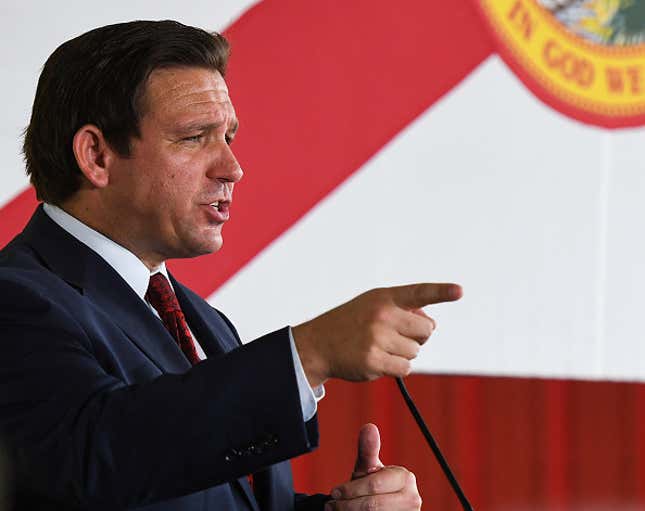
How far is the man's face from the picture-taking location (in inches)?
50.7

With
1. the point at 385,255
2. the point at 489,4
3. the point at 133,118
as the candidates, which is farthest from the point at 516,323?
the point at 133,118

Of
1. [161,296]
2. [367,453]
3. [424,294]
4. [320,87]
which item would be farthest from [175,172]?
[320,87]

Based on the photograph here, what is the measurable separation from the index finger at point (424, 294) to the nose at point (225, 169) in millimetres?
471

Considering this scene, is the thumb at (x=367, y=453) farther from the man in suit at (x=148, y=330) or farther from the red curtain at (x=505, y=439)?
the red curtain at (x=505, y=439)

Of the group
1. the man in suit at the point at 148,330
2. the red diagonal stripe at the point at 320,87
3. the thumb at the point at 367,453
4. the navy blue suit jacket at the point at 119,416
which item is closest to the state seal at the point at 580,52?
the red diagonal stripe at the point at 320,87

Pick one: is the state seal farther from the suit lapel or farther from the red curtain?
the suit lapel

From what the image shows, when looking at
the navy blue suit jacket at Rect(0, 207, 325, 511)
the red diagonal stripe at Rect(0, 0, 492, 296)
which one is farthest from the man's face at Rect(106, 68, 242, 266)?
the red diagonal stripe at Rect(0, 0, 492, 296)

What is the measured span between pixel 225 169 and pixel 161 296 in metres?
0.18

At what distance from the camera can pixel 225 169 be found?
130 centimetres

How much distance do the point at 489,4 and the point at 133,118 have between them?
1286 mm

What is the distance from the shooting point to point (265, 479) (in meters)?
1.28

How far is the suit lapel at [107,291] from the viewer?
3.85 feet

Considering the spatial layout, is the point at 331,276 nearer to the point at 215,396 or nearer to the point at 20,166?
the point at 20,166

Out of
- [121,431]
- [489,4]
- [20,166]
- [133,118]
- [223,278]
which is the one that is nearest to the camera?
[121,431]
